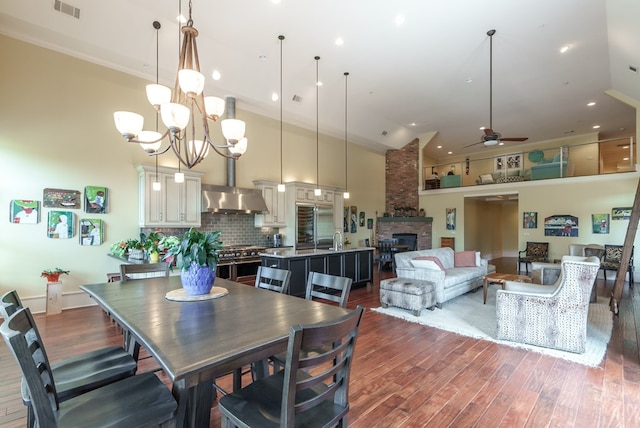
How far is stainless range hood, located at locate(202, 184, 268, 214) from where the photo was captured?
6.41m

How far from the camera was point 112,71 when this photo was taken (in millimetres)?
5613

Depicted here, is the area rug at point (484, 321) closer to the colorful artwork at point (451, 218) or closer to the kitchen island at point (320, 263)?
the kitchen island at point (320, 263)

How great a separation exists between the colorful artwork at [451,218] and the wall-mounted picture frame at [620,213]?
4.13 metres

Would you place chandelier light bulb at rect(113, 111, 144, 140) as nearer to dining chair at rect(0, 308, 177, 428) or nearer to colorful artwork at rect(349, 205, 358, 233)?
dining chair at rect(0, 308, 177, 428)

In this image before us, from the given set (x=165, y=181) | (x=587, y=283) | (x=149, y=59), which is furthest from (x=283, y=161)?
(x=587, y=283)

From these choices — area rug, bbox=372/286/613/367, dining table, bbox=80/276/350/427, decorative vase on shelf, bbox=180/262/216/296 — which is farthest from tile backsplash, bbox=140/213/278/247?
decorative vase on shelf, bbox=180/262/216/296

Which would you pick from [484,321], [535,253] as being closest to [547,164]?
[535,253]

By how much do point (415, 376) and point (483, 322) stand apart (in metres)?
2.10

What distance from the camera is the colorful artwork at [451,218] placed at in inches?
433

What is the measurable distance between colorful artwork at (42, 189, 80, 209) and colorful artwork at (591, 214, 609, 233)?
12318 mm

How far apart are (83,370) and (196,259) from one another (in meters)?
0.90

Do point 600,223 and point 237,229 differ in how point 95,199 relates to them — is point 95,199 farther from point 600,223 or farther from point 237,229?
point 600,223

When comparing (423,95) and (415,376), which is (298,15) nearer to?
(423,95)

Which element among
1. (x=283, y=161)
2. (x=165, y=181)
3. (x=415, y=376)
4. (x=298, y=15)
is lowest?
(x=415, y=376)
